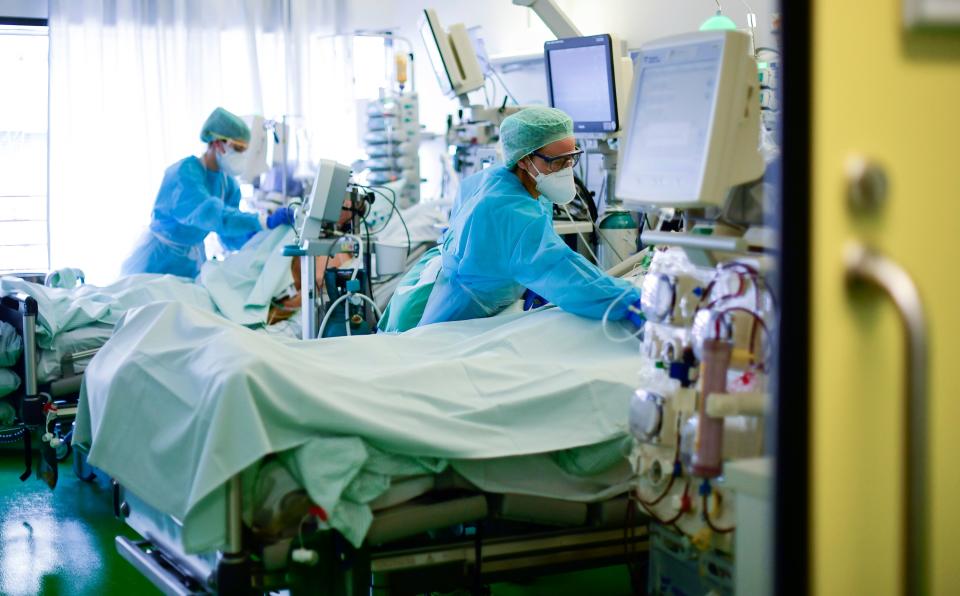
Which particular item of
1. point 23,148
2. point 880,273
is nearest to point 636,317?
point 880,273

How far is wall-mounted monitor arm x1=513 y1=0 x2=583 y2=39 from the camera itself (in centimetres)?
518

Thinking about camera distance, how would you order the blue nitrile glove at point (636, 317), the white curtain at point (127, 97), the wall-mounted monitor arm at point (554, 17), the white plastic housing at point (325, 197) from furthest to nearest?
the white curtain at point (127, 97), the wall-mounted monitor arm at point (554, 17), the white plastic housing at point (325, 197), the blue nitrile glove at point (636, 317)

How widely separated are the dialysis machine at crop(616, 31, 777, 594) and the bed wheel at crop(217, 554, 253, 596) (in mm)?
→ 948

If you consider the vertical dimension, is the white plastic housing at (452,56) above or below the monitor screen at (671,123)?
above

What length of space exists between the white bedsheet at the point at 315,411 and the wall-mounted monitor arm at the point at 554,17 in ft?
8.47

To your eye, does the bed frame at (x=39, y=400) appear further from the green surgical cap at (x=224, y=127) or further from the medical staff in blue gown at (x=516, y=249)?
the green surgical cap at (x=224, y=127)

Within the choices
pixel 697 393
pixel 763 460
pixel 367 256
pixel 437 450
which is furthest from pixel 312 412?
pixel 367 256

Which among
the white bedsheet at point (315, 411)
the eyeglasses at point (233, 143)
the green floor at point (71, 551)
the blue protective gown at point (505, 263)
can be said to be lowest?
the green floor at point (71, 551)

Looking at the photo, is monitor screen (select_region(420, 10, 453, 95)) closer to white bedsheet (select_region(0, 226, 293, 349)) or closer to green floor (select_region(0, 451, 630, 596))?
white bedsheet (select_region(0, 226, 293, 349))

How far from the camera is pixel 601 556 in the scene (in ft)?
9.53

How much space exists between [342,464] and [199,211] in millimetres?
3556

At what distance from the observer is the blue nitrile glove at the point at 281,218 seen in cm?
554

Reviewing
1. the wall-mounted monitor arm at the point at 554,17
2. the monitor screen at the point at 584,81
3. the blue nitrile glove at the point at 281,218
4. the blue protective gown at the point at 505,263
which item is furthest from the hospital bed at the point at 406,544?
the wall-mounted monitor arm at the point at 554,17

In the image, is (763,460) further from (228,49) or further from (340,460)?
(228,49)
